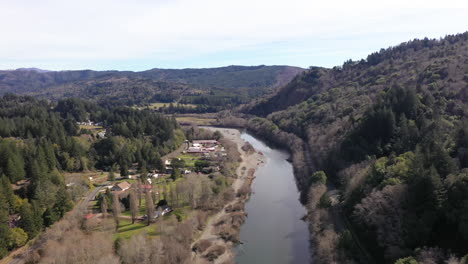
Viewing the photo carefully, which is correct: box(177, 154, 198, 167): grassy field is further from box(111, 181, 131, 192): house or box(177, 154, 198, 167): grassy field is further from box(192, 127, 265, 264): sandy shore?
box(111, 181, 131, 192): house

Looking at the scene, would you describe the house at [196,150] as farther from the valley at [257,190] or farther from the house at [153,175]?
the house at [153,175]

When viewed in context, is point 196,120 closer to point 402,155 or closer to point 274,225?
point 274,225

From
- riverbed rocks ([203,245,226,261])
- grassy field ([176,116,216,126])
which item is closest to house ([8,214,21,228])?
riverbed rocks ([203,245,226,261])

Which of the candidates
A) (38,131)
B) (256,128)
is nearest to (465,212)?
(38,131)

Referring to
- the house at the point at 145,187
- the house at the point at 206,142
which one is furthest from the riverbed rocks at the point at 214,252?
the house at the point at 206,142

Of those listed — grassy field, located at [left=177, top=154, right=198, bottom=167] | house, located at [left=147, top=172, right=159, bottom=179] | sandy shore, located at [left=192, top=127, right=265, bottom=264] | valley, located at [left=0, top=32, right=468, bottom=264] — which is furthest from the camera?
grassy field, located at [left=177, top=154, right=198, bottom=167]

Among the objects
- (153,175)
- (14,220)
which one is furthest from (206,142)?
(14,220)
